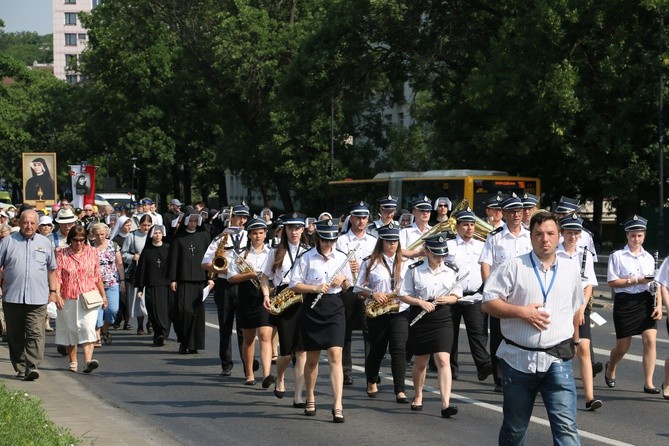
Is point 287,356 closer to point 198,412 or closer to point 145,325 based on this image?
point 198,412

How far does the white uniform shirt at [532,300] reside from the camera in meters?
7.32

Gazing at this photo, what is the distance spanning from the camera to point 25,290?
13680 mm

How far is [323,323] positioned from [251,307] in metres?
2.19

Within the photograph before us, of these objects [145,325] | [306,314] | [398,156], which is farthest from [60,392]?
[398,156]

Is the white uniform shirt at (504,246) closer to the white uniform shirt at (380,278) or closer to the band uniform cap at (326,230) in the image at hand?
the white uniform shirt at (380,278)

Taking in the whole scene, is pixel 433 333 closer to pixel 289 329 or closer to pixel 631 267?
pixel 289 329

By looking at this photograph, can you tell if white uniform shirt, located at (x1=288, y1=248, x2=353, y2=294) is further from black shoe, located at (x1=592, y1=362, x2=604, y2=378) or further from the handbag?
the handbag

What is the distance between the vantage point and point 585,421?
1086 centimetres

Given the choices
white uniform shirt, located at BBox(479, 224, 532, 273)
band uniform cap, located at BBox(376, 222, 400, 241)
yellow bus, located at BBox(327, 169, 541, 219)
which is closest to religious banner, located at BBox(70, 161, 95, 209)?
yellow bus, located at BBox(327, 169, 541, 219)

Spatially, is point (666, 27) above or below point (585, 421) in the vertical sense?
above

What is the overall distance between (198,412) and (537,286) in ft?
16.8

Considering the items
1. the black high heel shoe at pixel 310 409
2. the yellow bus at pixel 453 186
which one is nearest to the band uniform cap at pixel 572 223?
the black high heel shoe at pixel 310 409

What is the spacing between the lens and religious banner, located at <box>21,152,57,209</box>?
37.7 m

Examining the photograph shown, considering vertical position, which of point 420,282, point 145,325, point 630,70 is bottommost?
point 145,325
